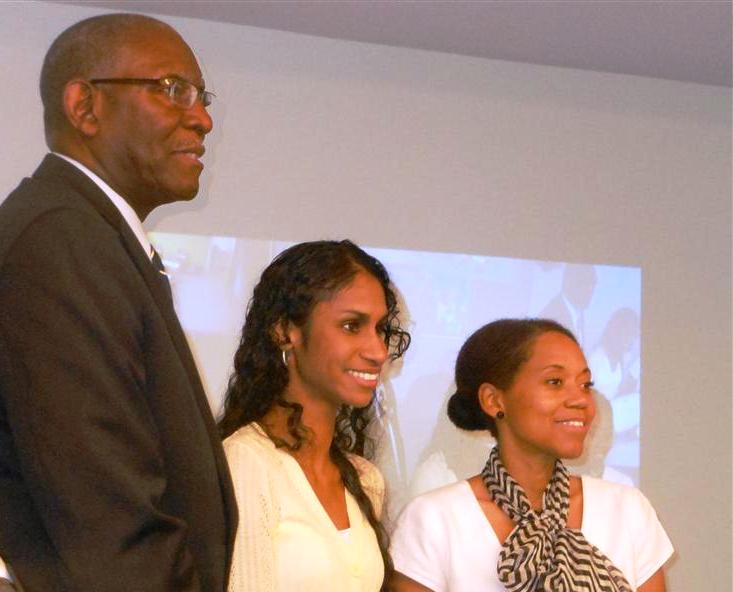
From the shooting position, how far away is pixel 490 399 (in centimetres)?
274

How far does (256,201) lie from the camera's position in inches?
178

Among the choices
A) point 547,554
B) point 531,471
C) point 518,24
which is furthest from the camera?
point 518,24

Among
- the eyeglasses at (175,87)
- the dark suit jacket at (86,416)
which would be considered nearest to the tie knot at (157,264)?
the dark suit jacket at (86,416)

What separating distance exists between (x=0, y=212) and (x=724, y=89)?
4.45m

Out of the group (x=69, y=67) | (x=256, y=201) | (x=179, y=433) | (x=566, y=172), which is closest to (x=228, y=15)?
(x=256, y=201)

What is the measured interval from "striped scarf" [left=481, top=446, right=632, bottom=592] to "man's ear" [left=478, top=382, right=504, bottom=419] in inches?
7.2

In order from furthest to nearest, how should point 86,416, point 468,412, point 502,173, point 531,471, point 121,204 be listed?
point 502,173 → point 468,412 → point 531,471 → point 121,204 → point 86,416

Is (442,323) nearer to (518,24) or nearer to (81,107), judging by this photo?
(518,24)

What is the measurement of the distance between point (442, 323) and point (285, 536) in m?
2.64

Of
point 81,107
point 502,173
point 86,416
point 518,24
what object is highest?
point 518,24

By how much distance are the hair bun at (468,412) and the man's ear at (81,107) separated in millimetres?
1461

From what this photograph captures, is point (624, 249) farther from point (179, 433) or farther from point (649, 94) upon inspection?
point (179, 433)

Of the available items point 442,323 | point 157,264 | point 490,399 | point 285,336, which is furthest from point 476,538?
point 442,323

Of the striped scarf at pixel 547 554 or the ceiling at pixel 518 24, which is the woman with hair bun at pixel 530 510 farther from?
the ceiling at pixel 518 24
